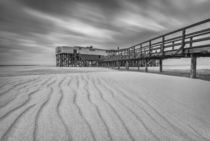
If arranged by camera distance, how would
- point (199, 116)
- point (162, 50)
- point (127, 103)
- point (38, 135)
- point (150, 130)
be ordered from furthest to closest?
point (162, 50), point (127, 103), point (199, 116), point (150, 130), point (38, 135)

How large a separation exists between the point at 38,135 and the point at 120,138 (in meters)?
0.81

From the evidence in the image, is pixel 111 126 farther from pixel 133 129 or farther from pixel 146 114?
pixel 146 114

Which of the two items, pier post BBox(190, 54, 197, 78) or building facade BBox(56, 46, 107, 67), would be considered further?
building facade BBox(56, 46, 107, 67)

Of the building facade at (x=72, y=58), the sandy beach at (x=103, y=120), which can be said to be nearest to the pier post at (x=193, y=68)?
the sandy beach at (x=103, y=120)

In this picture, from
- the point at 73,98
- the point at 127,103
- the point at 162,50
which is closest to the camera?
the point at 127,103

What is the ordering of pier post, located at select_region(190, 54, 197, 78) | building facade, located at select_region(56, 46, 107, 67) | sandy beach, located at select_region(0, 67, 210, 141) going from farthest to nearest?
building facade, located at select_region(56, 46, 107, 67) → pier post, located at select_region(190, 54, 197, 78) → sandy beach, located at select_region(0, 67, 210, 141)

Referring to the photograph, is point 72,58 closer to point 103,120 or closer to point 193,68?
point 193,68

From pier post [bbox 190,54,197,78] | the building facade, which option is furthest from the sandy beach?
the building facade

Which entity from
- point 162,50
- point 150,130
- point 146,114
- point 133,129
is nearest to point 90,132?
point 133,129

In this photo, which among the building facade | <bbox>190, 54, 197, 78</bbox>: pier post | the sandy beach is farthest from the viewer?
the building facade

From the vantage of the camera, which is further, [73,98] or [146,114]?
[73,98]

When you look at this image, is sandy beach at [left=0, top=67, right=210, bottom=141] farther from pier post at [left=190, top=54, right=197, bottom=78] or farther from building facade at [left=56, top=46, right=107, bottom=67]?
building facade at [left=56, top=46, right=107, bottom=67]

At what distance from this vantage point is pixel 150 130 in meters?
1.33

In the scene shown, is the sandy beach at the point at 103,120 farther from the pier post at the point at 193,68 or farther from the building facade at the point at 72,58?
the building facade at the point at 72,58
